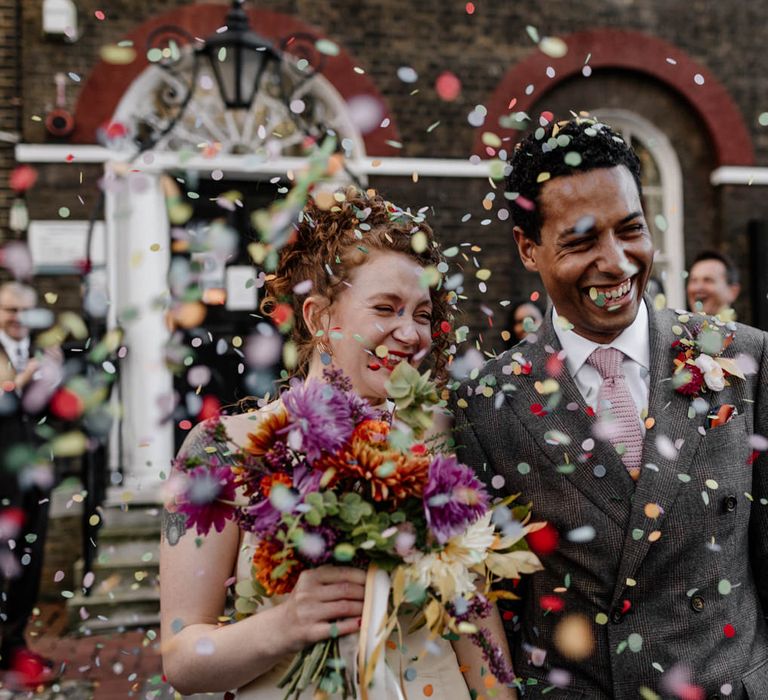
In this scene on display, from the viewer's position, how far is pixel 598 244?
1870mm

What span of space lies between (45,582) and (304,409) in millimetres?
6186

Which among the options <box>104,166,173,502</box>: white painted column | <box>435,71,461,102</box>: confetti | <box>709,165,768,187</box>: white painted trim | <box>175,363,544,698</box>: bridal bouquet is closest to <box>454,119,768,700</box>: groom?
<box>175,363,544,698</box>: bridal bouquet

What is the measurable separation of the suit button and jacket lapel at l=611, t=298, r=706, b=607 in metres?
0.14

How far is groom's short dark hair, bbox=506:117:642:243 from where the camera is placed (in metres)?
1.89

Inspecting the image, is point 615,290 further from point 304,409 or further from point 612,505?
point 304,409

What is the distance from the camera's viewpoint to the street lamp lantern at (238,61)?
5.37 meters

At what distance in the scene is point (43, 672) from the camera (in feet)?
15.8

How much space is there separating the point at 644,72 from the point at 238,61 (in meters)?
4.38

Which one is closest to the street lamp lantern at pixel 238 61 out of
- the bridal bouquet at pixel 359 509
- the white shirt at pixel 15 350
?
the white shirt at pixel 15 350

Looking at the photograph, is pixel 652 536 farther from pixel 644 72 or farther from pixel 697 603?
pixel 644 72

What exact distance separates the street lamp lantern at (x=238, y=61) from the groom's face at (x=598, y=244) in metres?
4.00

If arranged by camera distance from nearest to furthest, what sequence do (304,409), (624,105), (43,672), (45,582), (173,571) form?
(304,409)
(173,571)
(43,672)
(45,582)
(624,105)

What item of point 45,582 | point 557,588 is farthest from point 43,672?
A: point 557,588

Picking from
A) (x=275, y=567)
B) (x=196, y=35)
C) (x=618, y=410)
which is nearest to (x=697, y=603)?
(x=618, y=410)
